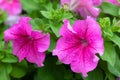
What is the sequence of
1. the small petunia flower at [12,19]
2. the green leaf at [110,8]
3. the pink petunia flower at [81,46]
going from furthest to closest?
the small petunia flower at [12,19]
the green leaf at [110,8]
the pink petunia flower at [81,46]

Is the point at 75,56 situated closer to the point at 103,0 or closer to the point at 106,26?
the point at 106,26

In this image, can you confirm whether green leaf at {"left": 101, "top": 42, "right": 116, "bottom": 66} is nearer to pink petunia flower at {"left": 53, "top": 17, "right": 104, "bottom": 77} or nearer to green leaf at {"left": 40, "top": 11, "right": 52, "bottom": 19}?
pink petunia flower at {"left": 53, "top": 17, "right": 104, "bottom": 77}

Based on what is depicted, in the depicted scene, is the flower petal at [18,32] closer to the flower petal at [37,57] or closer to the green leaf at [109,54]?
the flower petal at [37,57]

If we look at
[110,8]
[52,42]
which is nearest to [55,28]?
[52,42]

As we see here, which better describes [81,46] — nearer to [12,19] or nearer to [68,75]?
[68,75]

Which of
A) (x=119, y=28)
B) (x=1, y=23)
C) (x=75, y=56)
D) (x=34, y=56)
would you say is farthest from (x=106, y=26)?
(x=1, y=23)

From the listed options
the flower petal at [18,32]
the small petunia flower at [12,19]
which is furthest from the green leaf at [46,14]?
the small petunia flower at [12,19]
